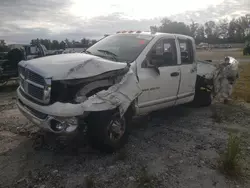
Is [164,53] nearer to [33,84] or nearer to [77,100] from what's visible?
[77,100]

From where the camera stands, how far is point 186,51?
19.5 ft

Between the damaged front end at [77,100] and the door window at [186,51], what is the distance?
2.10 metres

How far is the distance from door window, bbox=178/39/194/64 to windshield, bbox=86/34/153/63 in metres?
0.98

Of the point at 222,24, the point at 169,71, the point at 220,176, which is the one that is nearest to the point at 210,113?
the point at 169,71

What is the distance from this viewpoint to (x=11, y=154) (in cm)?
411

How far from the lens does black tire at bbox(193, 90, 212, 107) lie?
7120 mm

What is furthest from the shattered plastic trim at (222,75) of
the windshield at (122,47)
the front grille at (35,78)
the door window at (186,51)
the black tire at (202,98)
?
the front grille at (35,78)

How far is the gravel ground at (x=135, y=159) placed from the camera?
342cm

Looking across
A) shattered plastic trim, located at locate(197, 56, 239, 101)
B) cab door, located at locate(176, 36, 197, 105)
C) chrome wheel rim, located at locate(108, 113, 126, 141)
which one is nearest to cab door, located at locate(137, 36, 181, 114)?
cab door, located at locate(176, 36, 197, 105)

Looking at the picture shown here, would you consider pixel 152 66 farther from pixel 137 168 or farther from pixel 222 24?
pixel 222 24

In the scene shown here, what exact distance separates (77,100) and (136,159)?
1279mm

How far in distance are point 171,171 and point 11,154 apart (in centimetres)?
243

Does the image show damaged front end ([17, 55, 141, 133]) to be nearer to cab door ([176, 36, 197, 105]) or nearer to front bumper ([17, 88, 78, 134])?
front bumper ([17, 88, 78, 134])

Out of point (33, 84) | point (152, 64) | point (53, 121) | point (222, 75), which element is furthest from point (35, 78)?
point (222, 75)
